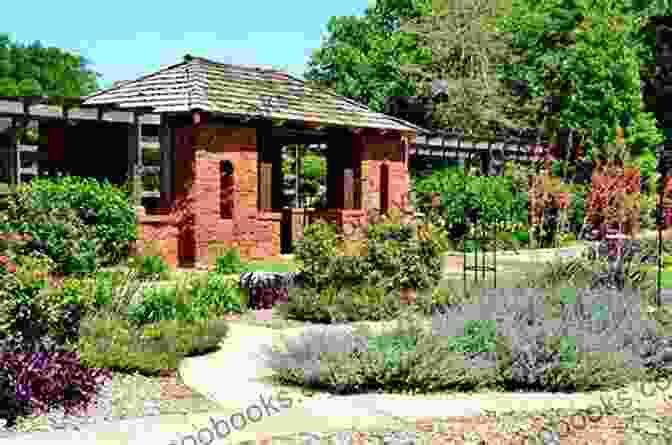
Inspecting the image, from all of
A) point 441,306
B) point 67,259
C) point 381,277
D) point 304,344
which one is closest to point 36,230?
point 67,259

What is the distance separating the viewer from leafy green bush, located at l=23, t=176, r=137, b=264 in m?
15.0

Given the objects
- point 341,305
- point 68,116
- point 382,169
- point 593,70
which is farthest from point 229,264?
point 593,70

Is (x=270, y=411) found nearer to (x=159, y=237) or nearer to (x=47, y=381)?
(x=47, y=381)

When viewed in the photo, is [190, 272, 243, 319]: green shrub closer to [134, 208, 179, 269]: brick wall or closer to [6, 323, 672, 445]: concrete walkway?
[6, 323, 672, 445]: concrete walkway

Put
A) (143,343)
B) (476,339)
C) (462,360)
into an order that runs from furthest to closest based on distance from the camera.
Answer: (143,343) < (476,339) < (462,360)

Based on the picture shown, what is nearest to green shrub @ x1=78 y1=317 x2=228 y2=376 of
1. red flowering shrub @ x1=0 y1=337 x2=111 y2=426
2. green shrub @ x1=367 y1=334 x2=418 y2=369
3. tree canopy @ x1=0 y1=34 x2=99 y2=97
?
red flowering shrub @ x1=0 y1=337 x2=111 y2=426

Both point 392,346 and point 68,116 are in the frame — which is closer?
point 392,346

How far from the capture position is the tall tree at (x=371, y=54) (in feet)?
112

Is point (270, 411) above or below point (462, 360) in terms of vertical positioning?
below

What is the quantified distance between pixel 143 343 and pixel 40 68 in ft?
225

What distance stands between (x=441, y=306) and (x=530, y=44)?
22865 mm

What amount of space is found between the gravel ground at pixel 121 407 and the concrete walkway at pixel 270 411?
0.16 metres

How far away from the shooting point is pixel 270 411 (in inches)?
227

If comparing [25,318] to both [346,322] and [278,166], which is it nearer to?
[346,322]
